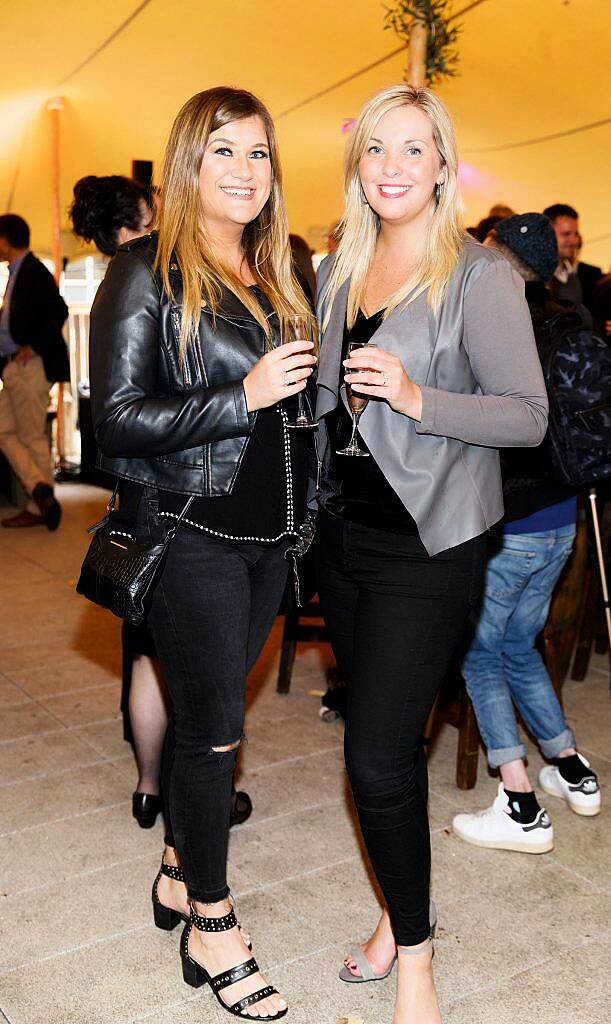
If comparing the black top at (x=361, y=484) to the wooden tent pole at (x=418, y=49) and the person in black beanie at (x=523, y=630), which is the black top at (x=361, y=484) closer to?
the person in black beanie at (x=523, y=630)

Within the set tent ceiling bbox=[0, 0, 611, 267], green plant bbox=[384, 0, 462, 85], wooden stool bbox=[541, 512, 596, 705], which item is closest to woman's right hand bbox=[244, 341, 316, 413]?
wooden stool bbox=[541, 512, 596, 705]

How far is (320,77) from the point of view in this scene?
294 inches

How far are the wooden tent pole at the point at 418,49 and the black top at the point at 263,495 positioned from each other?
3253 millimetres

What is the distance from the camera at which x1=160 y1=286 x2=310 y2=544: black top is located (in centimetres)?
198

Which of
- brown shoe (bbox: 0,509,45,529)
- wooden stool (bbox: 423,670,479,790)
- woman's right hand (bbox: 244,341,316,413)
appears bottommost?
brown shoe (bbox: 0,509,45,529)

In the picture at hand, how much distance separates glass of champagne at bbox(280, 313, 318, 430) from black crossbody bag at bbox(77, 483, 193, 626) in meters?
0.27

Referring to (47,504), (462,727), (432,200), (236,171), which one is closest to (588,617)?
(462,727)

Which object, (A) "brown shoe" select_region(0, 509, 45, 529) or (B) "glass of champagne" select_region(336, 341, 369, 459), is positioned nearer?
(B) "glass of champagne" select_region(336, 341, 369, 459)

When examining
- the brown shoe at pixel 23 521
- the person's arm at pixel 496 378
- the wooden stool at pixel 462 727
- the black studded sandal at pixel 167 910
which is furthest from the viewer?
the brown shoe at pixel 23 521

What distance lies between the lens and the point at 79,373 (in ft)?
35.3

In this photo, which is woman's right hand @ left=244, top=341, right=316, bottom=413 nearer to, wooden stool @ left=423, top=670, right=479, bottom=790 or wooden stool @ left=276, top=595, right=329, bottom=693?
wooden stool @ left=423, top=670, right=479, bottom=790

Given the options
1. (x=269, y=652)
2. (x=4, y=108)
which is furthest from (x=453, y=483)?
(x=4, y=108)

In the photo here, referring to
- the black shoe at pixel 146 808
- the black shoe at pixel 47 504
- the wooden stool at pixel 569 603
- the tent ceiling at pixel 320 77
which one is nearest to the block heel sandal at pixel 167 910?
the black shoe at pixel 146 808

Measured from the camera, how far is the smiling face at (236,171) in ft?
6.48
